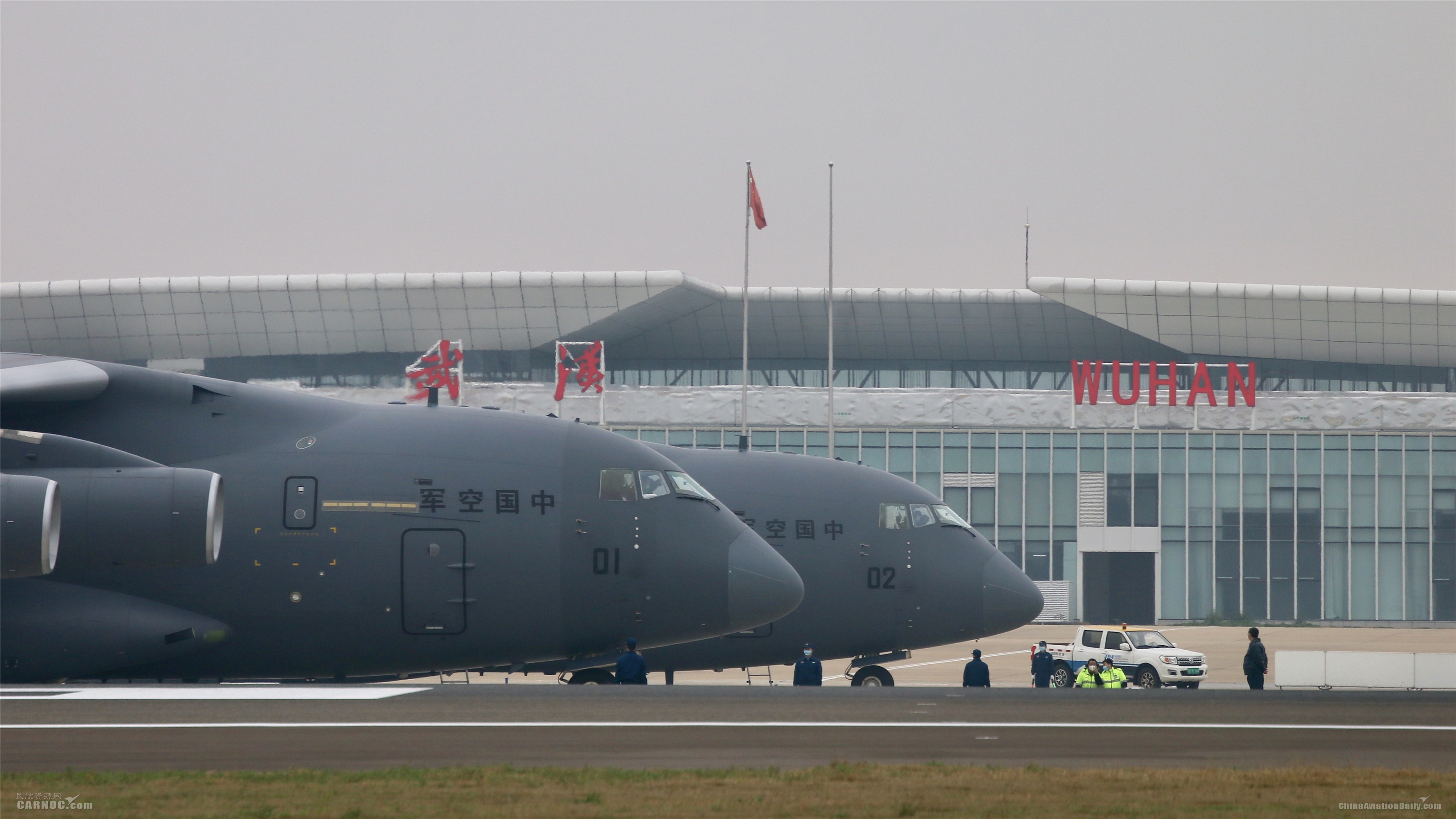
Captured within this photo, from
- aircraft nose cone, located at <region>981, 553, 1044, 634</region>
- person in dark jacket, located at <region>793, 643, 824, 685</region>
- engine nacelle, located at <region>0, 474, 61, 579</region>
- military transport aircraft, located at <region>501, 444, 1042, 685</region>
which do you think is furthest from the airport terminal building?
engine nacelle, located at <region>0, 474, 61, 579</region>

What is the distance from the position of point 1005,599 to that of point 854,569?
110 inches

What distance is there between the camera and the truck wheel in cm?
3900

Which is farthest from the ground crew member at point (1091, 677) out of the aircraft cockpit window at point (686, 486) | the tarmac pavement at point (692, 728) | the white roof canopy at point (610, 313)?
the white roof canopy at point (610, 313)

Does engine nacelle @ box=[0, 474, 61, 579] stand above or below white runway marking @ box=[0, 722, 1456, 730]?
above

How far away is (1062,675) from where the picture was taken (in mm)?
39250

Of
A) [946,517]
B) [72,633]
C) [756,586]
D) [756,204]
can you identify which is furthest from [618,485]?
[756,204]

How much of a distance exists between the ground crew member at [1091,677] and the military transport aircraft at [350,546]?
1440 cm

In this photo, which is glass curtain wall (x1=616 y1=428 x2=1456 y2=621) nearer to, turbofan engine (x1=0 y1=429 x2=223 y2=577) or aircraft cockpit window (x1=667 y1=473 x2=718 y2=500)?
aircraft cockpit window (x1=667 y1=473 x2=718 y2=500)

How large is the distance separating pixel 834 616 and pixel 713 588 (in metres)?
5.23

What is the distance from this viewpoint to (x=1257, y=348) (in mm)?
73125

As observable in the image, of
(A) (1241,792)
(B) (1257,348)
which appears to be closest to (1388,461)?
(B) (1257,348)

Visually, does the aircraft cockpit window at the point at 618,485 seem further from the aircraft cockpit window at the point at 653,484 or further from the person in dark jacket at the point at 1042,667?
the person in dark jacket at the point at 1042,667

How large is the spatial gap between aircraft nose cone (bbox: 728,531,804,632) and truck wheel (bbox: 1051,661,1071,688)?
2078 cm

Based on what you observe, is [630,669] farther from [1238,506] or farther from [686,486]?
[1238,506]
